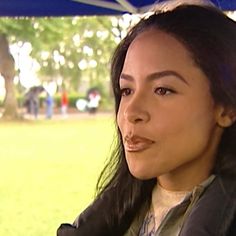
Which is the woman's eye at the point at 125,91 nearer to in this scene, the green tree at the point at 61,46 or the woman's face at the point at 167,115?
the woman's face at the point at 167,115

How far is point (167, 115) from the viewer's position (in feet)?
3.00

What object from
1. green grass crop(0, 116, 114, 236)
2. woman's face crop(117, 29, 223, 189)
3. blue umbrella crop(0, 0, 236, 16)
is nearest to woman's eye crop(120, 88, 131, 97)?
woman's face crop(117, 29, 223, 189)

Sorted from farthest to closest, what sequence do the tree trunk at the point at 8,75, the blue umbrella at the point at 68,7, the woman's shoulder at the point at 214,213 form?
1. the tree trunk at the point at 8,75
2. the blue umbrella at the point at 68,7
3. the woman's shoulder at the point at 214,213

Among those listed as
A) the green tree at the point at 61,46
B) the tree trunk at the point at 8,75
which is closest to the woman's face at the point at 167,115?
the green tree at the point at 61,46

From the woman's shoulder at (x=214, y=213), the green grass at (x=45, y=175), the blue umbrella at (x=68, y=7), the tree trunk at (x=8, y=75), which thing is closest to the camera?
the woman's shoulder at (x=214, y=213)

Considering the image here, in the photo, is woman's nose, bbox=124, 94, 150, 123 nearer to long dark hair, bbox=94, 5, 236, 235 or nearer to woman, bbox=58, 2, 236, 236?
woman, bbox=58, 2, 236, 236

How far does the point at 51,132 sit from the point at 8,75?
2897 mm

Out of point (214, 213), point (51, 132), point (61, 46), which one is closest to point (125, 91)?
point (214, 213)

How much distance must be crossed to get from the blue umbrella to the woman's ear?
1701 mm

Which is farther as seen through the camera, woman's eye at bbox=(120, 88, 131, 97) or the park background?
the park background

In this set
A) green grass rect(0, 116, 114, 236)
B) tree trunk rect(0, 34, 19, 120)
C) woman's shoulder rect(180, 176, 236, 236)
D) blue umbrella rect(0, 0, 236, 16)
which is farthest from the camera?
tree trunk rect(0, 34, 19, 120)

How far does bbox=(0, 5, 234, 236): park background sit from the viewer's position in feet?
18.5

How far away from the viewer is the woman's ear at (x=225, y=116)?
3.16ft

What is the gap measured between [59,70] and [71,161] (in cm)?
2006
